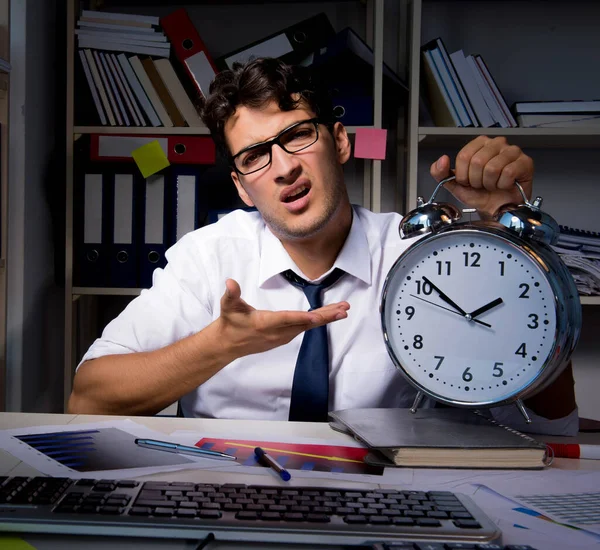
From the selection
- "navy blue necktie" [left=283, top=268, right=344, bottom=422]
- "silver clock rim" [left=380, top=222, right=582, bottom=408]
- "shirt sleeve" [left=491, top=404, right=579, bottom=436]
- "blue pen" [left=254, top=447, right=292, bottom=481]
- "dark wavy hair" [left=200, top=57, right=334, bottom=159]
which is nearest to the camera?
"blue pen" [left=254, top=447, right=292, bottom=481]

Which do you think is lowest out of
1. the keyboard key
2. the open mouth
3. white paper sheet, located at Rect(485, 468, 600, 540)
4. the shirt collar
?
white paper sheet, located at Rect(485, 468, 600, 540)

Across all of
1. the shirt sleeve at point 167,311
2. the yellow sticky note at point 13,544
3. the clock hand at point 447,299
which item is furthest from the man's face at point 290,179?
the yellow sticky note at point 13,544

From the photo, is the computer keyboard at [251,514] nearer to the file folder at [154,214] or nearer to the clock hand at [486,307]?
the clock hand at [486,307]

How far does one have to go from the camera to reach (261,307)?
1.52m

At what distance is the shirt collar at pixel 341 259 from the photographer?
1495mm

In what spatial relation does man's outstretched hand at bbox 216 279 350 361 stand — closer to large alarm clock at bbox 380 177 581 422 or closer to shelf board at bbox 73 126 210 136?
large alarm clock at bbox 380 177 581 422

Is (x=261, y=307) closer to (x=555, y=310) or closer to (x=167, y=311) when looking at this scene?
(x=167, y=311)

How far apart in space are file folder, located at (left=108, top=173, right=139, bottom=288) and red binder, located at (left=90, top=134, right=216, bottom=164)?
0.25 ft

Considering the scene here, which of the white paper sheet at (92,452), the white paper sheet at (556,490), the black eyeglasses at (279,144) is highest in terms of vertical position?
the black eyeglasses at (279,144)

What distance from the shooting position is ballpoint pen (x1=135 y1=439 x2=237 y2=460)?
91 cm

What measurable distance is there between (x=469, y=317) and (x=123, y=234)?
5.23ft

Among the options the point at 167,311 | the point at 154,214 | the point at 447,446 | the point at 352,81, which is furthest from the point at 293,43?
the point at 447,446

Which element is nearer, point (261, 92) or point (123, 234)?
point (261, 92)

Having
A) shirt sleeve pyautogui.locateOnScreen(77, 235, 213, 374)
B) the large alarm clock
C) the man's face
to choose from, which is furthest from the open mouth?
the large alarm clock
